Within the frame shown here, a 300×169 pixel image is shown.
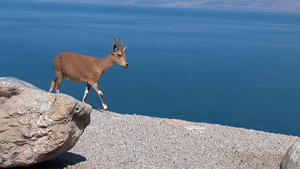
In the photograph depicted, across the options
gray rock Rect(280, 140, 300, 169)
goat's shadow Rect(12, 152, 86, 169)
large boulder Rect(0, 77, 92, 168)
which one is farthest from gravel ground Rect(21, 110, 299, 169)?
gray rock Rect(280, 140, 300, 169)

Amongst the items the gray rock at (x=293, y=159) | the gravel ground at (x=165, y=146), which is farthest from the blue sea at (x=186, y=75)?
Answer: the gray rock at (x=293, y=159)

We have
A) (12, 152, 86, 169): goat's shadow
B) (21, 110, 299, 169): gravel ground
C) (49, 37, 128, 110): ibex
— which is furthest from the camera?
(49, 37, 128, 110): ibex

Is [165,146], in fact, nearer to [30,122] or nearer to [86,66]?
[30,122]

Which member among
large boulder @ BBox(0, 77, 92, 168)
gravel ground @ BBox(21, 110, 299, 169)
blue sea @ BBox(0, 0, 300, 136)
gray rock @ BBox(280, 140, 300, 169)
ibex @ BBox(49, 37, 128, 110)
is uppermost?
large boulder @ BBox(0, 77, 92, 168)

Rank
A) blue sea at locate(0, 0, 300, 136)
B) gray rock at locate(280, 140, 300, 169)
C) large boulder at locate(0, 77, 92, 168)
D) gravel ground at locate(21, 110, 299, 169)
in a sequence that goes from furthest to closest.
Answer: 1. blue sea at locate(0, 0, 300, 136)
2. gravel ground at locate(21, 110, 299, 169)
3. gray rock at locate(280, 140, 300, 169)
4. large boulder at locate(0, 77, 92, 168)

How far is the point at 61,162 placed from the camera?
971cm

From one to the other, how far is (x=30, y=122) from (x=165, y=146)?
4545 millimetres

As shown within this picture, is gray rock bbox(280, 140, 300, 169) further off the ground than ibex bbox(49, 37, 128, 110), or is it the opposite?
gray rock bbox(280, 140, 300, 169)

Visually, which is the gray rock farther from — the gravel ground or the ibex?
the ibex

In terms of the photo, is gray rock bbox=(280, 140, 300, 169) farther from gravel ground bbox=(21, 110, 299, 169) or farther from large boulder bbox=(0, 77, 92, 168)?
large boulder bbox=(0, 77, 92, 168)

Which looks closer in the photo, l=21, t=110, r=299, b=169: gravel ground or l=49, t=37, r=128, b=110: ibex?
l=21, t=110, r=299, b=169: gravel ground

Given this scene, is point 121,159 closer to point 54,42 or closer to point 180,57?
point 180,57

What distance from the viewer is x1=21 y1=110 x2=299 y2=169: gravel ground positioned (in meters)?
10.2

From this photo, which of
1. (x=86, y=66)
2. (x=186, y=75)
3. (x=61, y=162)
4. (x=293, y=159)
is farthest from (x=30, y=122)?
(x=186, y=75)
